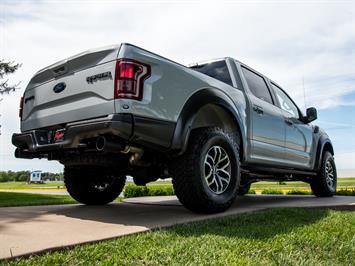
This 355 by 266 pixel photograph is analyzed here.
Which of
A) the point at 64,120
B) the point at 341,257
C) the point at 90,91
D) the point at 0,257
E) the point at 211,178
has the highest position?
the point at 90,91

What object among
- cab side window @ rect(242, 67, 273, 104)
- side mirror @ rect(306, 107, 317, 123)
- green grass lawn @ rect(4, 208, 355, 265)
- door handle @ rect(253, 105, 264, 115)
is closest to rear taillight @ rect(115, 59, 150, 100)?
green grass lawn @ rect(4, 208, 355, 265)

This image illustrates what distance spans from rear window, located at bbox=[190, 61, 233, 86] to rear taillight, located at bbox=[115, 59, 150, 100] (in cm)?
184

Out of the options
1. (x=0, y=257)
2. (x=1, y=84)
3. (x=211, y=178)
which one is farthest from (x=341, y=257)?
(x=1, y=84)

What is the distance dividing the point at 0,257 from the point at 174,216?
1992 millimetres

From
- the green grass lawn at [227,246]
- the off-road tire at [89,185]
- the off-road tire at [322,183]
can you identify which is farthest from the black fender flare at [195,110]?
the off-road tire at [322,183]

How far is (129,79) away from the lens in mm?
3445

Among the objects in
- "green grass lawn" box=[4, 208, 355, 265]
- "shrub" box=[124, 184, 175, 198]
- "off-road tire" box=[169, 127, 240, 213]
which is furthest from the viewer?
"shrub" box=[124, 184, 175, 198]

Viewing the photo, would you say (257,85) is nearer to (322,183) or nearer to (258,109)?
(258,109)

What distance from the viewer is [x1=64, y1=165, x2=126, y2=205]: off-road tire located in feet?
16.7

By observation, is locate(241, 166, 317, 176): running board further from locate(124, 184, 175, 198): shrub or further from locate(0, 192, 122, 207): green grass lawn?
locate(124, 184, 175, 198): shrub

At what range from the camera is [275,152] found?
215 inches

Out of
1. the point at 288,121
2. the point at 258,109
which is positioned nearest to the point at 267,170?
the point at 258,109

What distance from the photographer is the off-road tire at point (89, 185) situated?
510 cm

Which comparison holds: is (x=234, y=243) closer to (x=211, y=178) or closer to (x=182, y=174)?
(x=182, y=174)
